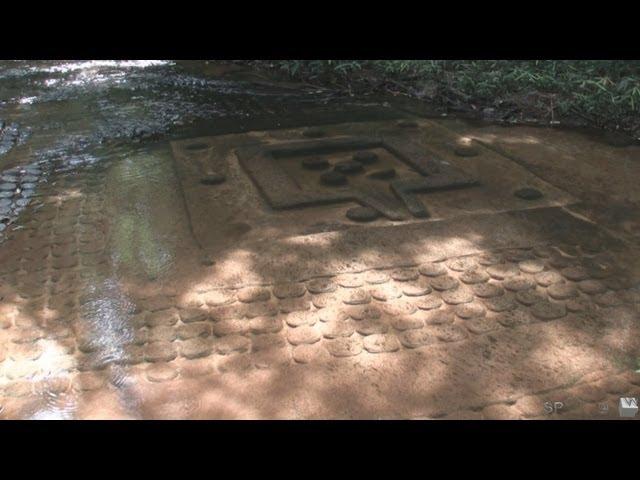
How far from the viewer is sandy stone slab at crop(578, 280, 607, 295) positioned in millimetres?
2590

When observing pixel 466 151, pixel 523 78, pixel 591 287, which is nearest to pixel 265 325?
pixel 591 287

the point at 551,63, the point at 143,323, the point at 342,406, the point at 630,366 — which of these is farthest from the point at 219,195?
the point at 551,63

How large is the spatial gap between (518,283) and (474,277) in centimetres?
19

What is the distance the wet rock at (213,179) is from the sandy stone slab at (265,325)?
57.3 inches

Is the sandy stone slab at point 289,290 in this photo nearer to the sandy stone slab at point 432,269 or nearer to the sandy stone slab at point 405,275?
the sandy stone slab at point 405,275

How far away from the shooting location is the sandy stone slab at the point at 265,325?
237 cm

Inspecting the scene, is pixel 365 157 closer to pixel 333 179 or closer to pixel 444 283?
pixel 333 179

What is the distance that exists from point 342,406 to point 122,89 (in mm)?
4996

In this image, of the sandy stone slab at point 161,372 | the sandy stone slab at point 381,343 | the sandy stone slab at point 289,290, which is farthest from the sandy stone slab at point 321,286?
the sandy stone slab at point 161,372

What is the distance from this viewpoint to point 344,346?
89.5 inches

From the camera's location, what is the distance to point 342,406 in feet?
6.48

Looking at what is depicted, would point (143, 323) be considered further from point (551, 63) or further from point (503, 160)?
point (551, 63)

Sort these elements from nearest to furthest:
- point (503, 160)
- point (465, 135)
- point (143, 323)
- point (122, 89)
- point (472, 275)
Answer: point (143, 323), point (472, 275), point (503, 160), point (465, 135), point (122, 89)

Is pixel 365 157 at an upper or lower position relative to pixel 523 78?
lower
